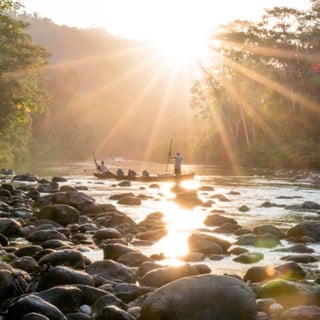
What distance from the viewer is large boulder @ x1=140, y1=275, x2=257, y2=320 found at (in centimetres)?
643

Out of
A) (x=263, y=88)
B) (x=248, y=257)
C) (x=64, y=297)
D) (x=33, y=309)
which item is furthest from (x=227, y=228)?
(x=263, y=88)

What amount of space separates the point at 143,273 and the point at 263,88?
52449mm

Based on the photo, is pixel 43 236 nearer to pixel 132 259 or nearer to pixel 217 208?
pixel 132 259

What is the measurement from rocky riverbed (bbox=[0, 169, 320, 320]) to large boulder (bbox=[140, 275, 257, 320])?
0.04 feet

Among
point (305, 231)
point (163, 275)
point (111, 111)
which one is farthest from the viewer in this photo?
point (111, 111)

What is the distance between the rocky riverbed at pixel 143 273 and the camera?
652 centimetres

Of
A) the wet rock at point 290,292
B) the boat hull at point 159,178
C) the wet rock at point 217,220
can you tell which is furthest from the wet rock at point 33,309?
the boat hull at point 159,178

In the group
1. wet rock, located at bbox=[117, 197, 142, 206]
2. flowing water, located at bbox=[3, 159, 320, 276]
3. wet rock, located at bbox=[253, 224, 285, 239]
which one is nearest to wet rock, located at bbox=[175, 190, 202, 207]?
flowing water, located at bbox=[3, 159, 320, 276]

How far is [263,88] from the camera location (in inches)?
2338

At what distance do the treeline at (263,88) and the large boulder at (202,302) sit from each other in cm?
4650

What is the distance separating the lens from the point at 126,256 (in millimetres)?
9742

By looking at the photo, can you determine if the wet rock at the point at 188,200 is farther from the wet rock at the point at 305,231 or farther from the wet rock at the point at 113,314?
the wet rock at the point at 113,314

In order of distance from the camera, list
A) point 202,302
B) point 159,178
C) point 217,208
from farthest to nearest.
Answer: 1. point 159,178
2. point 217,208
3. point 202,302

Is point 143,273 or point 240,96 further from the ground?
point 240,96
